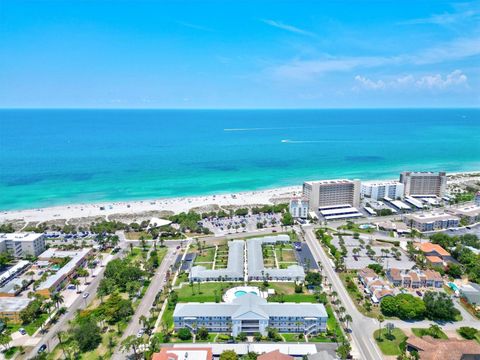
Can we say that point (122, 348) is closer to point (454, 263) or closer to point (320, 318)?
point (320, 318)

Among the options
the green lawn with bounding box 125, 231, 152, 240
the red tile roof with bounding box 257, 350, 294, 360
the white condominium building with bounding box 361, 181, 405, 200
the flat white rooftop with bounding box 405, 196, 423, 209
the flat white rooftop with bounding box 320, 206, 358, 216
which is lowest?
the green lawn with bounding box 125, 231, 152, 240

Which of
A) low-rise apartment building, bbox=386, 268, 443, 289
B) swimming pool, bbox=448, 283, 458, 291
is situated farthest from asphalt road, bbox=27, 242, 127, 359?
swimming pool, bbox=448, 283, 458, 291

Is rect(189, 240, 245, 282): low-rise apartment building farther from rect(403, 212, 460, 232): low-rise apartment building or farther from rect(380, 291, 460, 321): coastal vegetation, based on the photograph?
rect(403, 212, 460, 232): low-rise apartment building

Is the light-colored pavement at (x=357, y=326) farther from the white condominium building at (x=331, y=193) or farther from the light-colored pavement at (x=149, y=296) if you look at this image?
the white condominium building at (x=331, y=193)

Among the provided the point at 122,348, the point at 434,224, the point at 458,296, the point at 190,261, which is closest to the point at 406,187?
the point at 434,224

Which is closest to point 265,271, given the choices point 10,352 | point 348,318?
point 348,318

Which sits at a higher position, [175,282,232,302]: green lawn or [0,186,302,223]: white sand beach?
[0,186,302,223]: white sand beach

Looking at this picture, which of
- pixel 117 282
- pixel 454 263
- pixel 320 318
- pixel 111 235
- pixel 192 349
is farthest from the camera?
pixel 111 235
